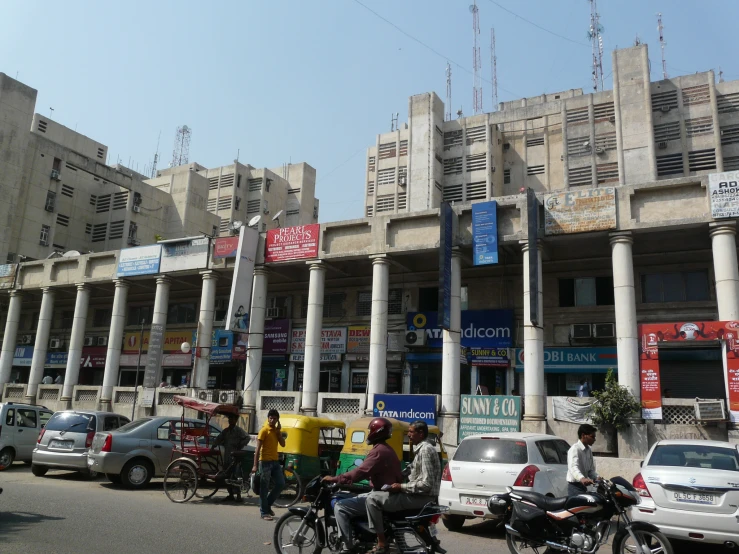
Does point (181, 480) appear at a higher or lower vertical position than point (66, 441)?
lower

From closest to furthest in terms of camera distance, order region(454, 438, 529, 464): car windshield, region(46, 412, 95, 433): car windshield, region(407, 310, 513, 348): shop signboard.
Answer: region(454, 438, 529, 464): car windshield → region(46, 412, 95, 433): car windshield → region(407, 310, 513, 348): shop signboard

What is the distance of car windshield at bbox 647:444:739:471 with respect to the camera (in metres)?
8.53

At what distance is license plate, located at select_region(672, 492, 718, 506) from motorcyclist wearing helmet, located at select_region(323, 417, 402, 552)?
162 inches

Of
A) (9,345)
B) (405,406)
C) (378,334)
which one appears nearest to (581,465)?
(405,406)

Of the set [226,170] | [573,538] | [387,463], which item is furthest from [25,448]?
[226,170]

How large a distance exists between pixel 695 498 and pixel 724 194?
1195 centimetres

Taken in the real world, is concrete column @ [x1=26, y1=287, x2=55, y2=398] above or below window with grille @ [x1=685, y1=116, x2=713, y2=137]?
below

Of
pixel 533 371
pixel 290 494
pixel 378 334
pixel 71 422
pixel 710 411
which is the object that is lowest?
pixel 290 494

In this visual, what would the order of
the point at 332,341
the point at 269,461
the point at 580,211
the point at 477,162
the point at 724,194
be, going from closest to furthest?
1. the point at 269,461
2. the point at 724,194
3. the point at 580,211
4. the point at 332,341
5. the point at 477,162

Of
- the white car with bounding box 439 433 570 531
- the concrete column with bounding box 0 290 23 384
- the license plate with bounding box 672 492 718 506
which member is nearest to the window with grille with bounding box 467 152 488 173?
the concrete column with bounding box 0 290 23 384

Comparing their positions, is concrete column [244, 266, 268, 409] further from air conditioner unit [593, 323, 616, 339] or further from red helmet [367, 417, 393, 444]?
red helmet [367, 417, 393, 444]

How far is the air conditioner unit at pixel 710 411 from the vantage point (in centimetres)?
1503

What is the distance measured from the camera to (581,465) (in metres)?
8.20

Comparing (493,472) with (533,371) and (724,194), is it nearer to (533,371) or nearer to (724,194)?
(533,371)
